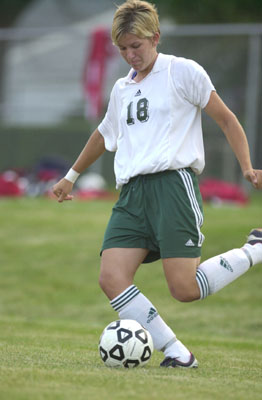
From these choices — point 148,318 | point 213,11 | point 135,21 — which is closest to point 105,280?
point 148,318

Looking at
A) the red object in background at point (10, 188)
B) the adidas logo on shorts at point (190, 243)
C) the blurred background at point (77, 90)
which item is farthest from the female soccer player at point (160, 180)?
the red object in background at point (10, 188)

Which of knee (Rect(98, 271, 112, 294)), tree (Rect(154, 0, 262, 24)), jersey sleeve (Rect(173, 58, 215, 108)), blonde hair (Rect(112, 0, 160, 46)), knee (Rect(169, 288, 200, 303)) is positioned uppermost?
tree (Rect(154, 0, 262, 24))

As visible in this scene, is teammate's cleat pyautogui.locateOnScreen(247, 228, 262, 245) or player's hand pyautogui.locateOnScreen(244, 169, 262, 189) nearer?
player's hand pyautogui.locateOnScreen(244, 169, 262, 189)

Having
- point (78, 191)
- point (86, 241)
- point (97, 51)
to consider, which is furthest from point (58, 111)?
point (86, 241)

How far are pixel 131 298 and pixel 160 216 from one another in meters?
0.49

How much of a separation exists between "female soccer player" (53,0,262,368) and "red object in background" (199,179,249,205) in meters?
10.4

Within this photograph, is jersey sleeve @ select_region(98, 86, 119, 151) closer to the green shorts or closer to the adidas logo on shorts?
the green shorts

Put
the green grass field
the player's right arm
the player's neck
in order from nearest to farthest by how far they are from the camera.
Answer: the green grass field, the player's neck, the player's right arm

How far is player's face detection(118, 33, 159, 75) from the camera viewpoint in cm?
492

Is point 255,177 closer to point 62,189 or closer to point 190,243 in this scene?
point 190,243

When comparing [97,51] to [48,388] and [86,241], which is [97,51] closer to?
[86,241]

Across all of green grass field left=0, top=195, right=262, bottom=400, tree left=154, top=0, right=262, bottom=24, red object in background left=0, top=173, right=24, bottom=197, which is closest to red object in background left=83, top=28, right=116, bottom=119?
red object in background left=0, top=173, right=24, bottom=197

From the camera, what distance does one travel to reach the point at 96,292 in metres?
11.3

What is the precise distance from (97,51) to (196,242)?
14.2 m
